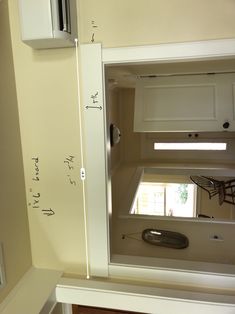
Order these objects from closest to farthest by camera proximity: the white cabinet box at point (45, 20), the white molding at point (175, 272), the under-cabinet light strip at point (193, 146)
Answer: the white cabinet box at point (45, 20) < the white molding at point (175, 272) < the under-cabinet light strip at point (193, 146)

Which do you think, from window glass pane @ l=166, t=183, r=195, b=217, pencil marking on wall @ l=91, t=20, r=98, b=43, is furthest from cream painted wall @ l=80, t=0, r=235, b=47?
window glass pane @ l=166, t=183, r=195, b=217

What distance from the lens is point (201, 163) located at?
3988 mm

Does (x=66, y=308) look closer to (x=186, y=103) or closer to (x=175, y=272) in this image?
(x=175, y=272)

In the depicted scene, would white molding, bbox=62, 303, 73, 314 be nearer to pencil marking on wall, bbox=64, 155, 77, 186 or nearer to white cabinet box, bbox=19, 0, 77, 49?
pencil marking on wall, bbox=64, 155, 77, 186

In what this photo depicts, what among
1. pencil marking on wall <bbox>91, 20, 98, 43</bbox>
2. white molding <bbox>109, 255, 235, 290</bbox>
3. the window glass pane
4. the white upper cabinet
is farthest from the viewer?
the window glass pane

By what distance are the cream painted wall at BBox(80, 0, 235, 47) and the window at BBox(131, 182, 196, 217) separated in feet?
14.4

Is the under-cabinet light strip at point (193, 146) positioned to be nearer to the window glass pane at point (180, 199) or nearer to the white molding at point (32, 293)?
the window glass pane at point (180, 199)

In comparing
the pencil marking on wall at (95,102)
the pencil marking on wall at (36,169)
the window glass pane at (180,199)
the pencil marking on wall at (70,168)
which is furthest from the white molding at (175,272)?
the window glass pane at (180,199)

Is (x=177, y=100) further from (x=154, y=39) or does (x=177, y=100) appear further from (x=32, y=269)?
(x=32, y=269)

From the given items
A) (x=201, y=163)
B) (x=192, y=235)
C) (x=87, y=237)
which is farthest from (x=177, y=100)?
(x=201, y=163)

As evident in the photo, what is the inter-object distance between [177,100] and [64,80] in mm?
1279

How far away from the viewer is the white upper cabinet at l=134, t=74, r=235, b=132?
2.06 m

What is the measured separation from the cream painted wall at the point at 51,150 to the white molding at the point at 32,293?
60 millimetres

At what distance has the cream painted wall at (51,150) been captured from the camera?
3.59 feet
